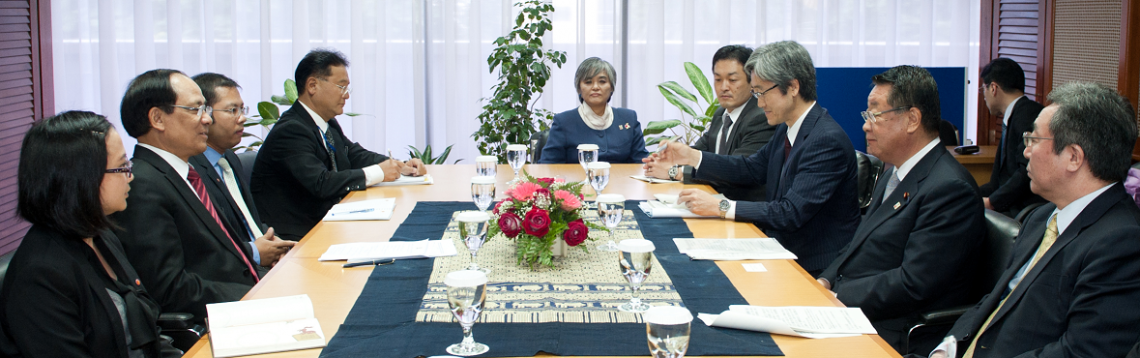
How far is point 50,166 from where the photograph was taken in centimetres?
178

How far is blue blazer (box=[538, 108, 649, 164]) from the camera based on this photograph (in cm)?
442

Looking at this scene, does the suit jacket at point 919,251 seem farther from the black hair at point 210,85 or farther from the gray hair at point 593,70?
the gray hair at point 593,70

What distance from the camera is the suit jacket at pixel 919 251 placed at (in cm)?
211

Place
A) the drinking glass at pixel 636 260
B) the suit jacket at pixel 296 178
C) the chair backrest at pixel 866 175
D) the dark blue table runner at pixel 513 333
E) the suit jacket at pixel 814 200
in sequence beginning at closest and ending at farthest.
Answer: the dark blue table runner at pixel 513 333 < the drinking glass at pixel 636 260 < the suit jacket at pixel 814 200 < the suit jacket at pixel 296 178 < the chair backrest at pixel 866 175

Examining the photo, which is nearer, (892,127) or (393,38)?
(892,127)

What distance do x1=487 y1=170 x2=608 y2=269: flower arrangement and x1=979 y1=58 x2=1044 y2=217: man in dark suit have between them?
9.59 ft

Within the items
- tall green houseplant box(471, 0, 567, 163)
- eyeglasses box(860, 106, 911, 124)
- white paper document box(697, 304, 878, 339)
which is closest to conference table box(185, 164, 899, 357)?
white paper document box(697, 304, 878, 339)

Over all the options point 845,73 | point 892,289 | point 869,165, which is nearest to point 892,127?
point 892,289

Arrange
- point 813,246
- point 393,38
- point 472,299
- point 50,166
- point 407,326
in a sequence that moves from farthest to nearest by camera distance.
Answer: point 393,38
point 813,246
point 50,166
point 407,326
point 472,299

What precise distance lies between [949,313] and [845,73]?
330 centimetres

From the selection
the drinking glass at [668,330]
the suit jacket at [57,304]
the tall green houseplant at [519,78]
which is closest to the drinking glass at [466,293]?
the drinking glass at [668,330]

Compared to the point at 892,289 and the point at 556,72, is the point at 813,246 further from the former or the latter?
the point at 556,72

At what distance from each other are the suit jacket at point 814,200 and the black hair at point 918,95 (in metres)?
0.38

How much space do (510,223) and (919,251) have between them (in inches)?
40.7
